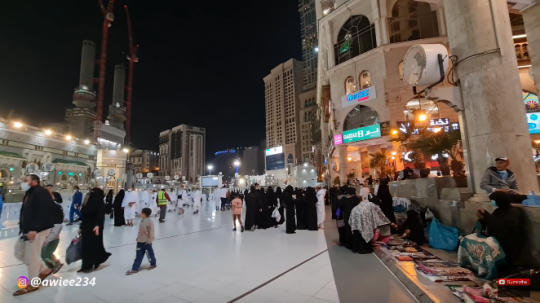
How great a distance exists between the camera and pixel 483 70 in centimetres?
460

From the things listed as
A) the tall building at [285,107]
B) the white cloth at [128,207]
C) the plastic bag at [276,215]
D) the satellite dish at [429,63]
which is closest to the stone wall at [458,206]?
the satellite dish at [429,63]

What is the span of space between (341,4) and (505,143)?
800 inches

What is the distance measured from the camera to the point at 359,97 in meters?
18.2

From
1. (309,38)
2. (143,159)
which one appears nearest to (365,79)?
(309,38)

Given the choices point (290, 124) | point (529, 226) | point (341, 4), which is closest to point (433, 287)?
point (529, 226)

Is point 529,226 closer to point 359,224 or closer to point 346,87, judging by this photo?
point 359,224

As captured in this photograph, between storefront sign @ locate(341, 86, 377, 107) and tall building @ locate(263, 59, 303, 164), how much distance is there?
60691 millimetres

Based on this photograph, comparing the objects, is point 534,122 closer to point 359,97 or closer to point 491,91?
point 491,91

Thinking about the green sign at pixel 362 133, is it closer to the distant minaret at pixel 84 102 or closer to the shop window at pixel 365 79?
the shop window at pixel 365 79

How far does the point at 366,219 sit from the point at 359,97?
575 inches

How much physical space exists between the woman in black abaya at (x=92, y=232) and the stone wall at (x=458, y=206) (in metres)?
6.24

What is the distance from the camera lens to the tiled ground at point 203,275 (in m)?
3.23

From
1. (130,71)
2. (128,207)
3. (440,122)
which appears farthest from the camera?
(130,71)

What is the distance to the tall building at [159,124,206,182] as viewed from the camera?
100375 millimetres
